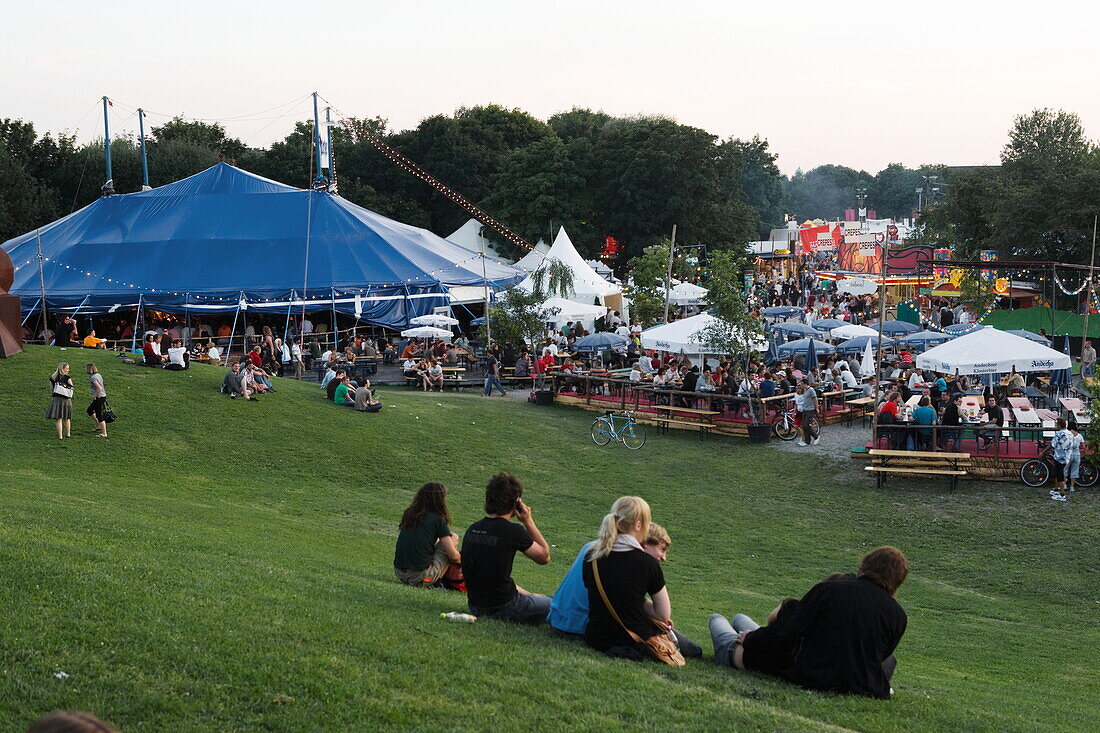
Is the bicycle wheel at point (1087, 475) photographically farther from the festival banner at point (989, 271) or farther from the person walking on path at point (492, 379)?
the festival banner at point (989, 271)

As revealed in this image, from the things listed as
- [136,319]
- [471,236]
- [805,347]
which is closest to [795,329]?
[805,347]

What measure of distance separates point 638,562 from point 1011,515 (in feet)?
37.9

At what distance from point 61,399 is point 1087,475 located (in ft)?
54.6

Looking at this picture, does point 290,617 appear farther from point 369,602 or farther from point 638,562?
point 638,562

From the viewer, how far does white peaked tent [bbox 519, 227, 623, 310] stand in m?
39.0

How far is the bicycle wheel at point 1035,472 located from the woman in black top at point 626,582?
12.7 metres

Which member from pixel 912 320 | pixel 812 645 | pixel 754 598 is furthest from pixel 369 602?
pixel 912 320

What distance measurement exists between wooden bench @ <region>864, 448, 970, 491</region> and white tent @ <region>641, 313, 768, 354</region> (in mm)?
5712

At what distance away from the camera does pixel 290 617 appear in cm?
627

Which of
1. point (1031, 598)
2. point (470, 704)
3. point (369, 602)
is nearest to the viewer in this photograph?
point (470, 704)

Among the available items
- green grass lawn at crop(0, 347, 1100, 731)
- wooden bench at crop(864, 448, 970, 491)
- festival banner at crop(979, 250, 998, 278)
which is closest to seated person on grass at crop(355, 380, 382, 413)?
green grass lawn at crop(0, 347, 1100, 731)

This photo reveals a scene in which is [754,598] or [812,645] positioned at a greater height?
[812,645]

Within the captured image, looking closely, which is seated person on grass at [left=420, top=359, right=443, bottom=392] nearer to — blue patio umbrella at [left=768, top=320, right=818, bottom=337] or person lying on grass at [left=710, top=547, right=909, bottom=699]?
blue patio umbrella at [left=768, top=320, right=818, bottom=337]

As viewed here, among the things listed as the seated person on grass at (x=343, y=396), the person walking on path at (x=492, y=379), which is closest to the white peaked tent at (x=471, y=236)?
the person walking on path at (x=492, y=379)
